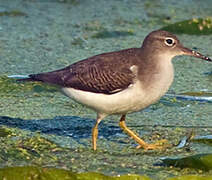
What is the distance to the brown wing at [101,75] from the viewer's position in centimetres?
556

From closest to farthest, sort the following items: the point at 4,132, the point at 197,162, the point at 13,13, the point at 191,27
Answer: the point at 197,162
the point at 4,132
the point at 191,27
the point at 13,13

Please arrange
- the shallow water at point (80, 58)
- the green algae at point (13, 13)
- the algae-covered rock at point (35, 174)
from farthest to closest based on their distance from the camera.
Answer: the green algae at point (13, 13), the shallow water at point (80, 58), the algae-covered rock at point (35, 174)

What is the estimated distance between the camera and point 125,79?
552 centimetres

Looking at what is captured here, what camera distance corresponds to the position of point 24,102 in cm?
677

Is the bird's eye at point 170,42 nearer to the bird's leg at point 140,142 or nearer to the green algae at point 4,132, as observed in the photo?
the bird's leg at point 140,142

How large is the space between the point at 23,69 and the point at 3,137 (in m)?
2.21

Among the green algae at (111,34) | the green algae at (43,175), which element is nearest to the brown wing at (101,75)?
the green algae at (43,175)

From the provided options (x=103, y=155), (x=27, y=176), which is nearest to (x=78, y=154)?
(x=103, y=155)

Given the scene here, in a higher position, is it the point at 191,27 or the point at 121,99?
the point at 191,27

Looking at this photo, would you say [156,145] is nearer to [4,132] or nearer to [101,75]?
[101,75]

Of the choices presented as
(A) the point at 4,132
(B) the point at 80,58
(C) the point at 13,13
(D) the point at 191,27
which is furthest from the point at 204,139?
(C) the point at 13,13

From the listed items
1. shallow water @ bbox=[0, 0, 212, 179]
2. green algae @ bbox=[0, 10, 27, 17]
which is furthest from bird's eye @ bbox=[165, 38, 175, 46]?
green algae @ bbox=[0, 10, 27, 17]

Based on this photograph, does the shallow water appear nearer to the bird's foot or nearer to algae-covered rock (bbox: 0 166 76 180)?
the bird's foot

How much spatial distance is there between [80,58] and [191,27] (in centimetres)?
202
